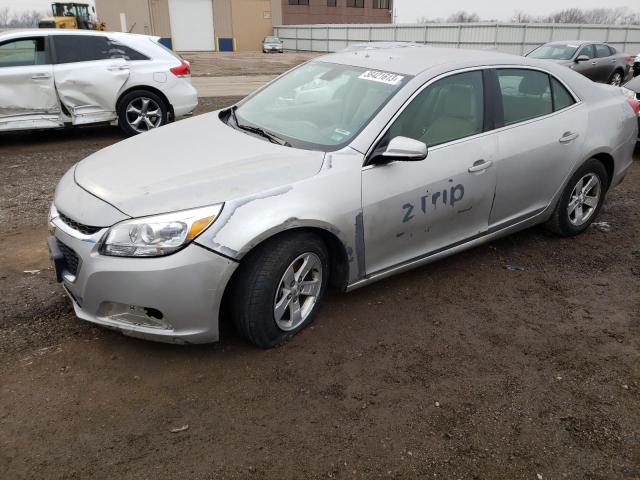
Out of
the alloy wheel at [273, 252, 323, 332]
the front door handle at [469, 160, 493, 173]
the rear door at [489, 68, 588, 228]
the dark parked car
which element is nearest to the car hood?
the alloy wheel at [273, 252, 323, 332]

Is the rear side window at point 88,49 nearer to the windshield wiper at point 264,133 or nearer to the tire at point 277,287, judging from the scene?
the windshield wiper at point 264,133

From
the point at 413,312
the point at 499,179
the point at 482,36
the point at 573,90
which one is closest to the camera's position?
the point at 413,312

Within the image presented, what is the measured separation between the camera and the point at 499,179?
13.0 ft

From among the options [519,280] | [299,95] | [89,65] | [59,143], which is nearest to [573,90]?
[519,280]

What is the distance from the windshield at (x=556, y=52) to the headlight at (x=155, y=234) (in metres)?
14.6

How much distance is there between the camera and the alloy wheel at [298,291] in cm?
314

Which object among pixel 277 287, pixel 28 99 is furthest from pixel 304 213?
pixel 28 99

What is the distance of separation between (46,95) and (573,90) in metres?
6.82

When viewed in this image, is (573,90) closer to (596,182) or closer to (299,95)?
(596,182)

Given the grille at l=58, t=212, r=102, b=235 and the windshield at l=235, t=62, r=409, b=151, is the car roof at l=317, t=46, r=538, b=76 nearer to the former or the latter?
the windshield at l=235, t=62, r=409, b=151

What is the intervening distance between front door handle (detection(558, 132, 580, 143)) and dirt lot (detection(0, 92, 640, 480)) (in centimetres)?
109

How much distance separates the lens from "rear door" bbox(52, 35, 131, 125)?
7.84 metres

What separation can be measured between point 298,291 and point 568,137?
2.66 meters

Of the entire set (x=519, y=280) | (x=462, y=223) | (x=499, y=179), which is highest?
(x=499, y=179)
